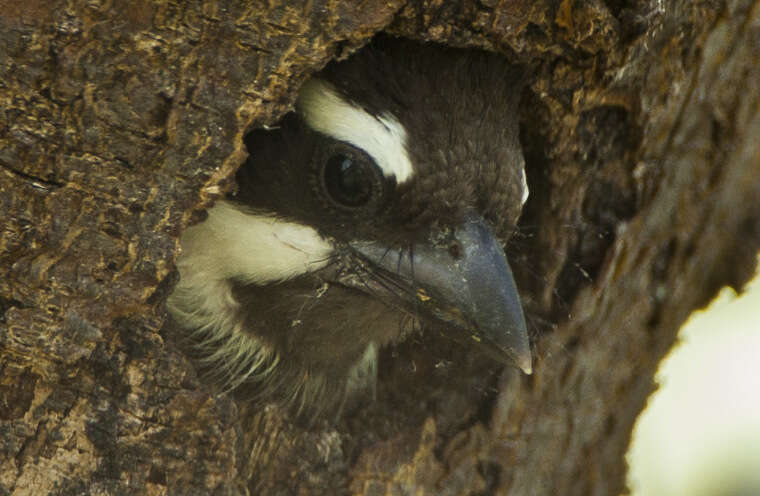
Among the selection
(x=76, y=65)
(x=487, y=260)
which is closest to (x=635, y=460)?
(x=487, y=260)

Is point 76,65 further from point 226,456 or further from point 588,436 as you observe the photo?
point 588,436

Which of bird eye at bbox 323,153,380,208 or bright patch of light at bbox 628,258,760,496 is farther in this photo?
bright patch of light at bbox 628,258,760,496

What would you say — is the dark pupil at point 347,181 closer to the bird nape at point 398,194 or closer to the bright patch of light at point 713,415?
the bird nape at point 398,194

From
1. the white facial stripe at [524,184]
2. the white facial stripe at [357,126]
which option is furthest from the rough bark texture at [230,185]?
the white facial stripe at [357,126]

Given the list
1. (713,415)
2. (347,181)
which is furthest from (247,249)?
(713,415)

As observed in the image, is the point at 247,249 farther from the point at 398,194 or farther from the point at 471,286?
the point at 471,286

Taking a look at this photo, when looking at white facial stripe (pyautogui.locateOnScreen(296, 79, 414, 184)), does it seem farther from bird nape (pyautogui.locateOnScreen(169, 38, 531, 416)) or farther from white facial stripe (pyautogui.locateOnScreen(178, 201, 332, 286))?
white facial stripe (pyautogui.locateOnScreen(178, 201, 332, 286))

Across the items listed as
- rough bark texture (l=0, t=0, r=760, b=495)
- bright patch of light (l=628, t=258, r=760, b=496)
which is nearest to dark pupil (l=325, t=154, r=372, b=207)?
rough bark texture (l=0, t=0, r=760, b=495)
